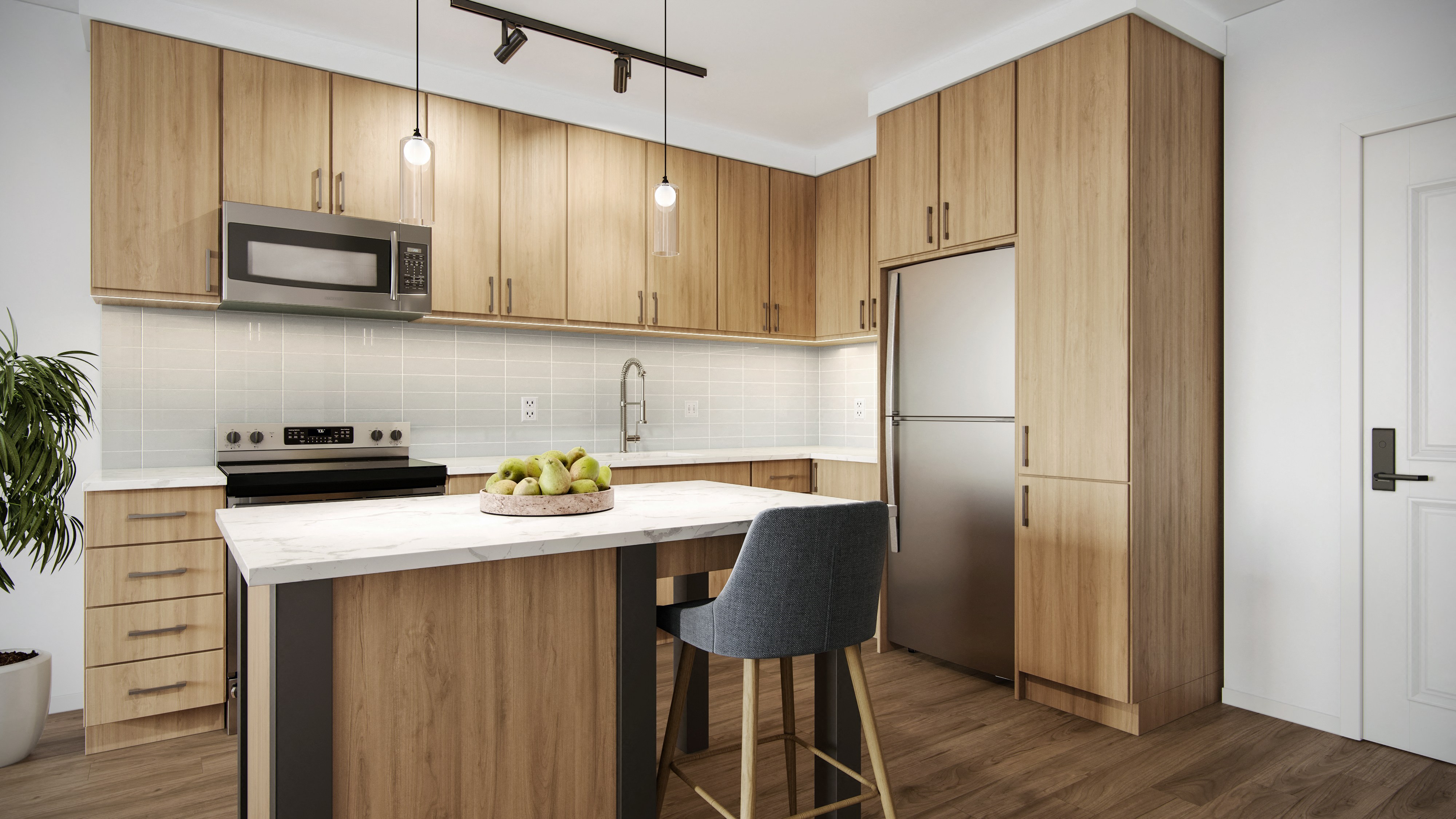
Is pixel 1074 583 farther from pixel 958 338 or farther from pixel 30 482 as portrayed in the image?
pixel 30 482

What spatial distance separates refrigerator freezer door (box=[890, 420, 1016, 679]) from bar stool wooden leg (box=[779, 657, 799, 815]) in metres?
1.35

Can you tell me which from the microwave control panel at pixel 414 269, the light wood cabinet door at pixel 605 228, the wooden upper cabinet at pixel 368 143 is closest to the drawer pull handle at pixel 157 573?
the microwave control panel at pixel 414 269

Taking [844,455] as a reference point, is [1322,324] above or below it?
above

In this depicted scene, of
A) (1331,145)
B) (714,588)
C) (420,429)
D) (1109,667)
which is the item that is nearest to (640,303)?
(420,429)

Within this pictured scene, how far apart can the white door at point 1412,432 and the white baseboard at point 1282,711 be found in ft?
0.36

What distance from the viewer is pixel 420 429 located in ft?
12.2

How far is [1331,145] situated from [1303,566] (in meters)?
1.47

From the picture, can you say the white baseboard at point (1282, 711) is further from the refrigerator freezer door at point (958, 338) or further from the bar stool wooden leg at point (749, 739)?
the bar stool wooden leg at point (749, 739)

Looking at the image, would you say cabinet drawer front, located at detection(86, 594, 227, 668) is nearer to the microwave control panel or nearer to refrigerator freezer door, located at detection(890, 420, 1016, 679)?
the microwave control panel

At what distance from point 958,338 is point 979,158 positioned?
73cm

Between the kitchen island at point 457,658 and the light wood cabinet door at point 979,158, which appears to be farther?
the light wood cabinet door at point 979,158

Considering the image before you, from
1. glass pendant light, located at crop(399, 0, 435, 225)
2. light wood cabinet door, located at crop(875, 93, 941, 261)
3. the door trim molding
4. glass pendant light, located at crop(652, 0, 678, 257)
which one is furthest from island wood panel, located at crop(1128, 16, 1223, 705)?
glass pendant light, located at crop(399, 0, 435, 225)

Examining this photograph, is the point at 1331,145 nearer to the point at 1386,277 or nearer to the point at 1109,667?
the point at 1386,277

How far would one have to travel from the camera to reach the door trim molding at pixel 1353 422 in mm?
2699
